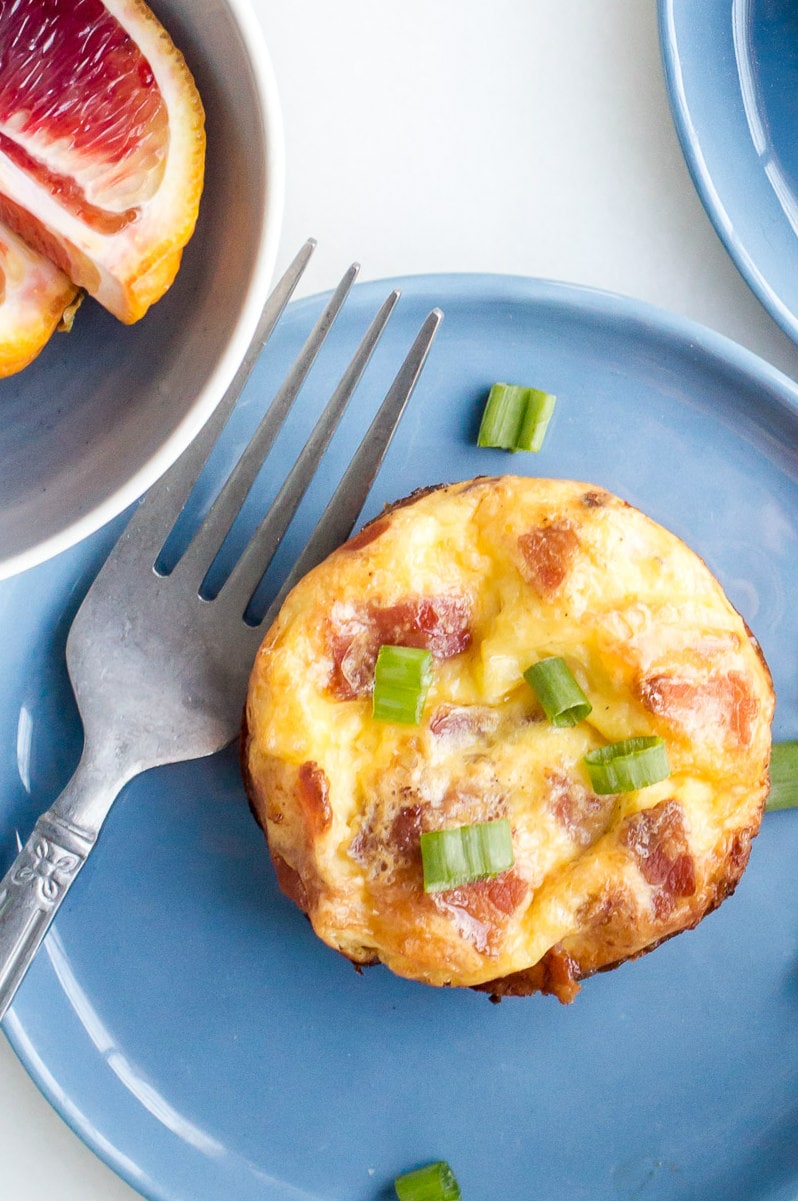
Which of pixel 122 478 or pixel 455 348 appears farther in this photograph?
pixel 455 348

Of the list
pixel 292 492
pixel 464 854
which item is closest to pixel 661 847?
pixel 464 854

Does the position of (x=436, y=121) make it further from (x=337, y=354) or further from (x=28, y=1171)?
(x=28, y=1171)

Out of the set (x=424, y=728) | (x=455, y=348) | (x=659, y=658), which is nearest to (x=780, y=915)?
(x=659, y=658)

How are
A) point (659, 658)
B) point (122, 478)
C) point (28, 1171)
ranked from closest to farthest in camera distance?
point (122, 478)
point (659, 658)
point (28, 1171)

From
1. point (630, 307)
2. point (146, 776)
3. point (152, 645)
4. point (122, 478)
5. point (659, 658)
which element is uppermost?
point (630, 307)

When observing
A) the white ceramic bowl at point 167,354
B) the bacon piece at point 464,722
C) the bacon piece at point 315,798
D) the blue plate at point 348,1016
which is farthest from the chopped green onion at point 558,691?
the white ceramic bowl at point 167,354

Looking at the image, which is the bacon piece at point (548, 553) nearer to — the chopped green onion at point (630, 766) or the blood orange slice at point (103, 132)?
the chopped green onion at point (630, 766)

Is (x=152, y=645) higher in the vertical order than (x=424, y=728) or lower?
lower
